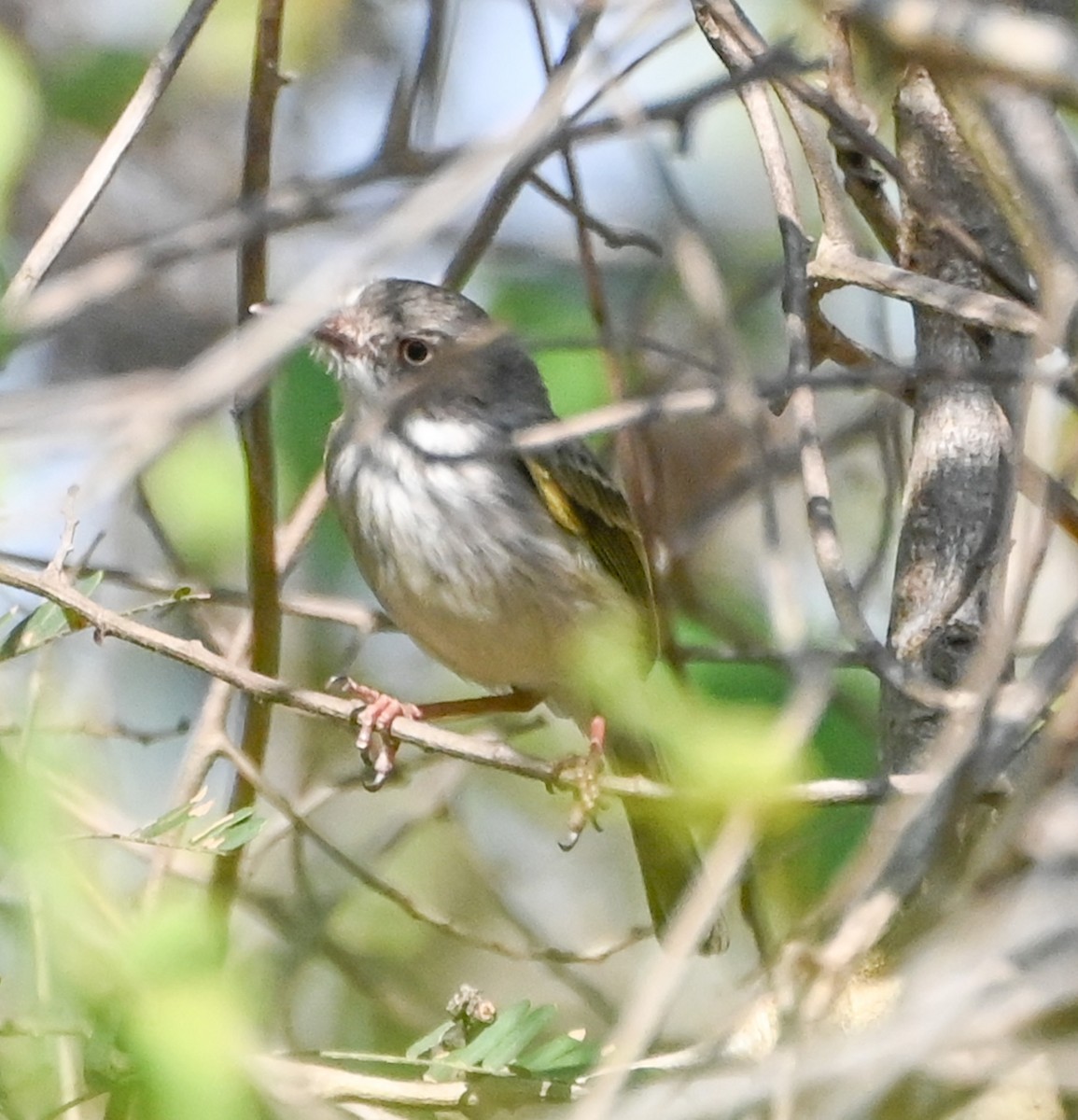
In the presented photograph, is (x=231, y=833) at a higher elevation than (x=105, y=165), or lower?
lower

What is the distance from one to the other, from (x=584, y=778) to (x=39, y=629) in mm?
1045

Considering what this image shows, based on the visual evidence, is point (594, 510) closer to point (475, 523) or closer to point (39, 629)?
point (475, 523)

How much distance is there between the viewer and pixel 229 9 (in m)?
6.12

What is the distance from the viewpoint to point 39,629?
9.81ft

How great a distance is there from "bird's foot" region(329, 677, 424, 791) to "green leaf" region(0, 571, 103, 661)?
1.10m

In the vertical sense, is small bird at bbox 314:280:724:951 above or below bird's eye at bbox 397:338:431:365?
below

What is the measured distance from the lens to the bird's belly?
4.37 meters

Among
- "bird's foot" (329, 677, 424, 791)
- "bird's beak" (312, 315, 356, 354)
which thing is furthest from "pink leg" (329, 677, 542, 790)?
"bird's beak" (312, 315, 356, 354)

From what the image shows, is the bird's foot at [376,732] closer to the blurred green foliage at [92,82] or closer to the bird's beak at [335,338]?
the bird's beak at [335,338]

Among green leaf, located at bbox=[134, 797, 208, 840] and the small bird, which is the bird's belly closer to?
the small bird

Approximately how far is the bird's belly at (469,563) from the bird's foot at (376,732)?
19 centimetres

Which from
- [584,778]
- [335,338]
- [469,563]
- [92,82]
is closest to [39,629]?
[584,778]

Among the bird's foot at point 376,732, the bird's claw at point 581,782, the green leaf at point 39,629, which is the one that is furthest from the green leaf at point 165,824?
the bird's foot at point 376,732

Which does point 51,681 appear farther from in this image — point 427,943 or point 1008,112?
point 1008,112
